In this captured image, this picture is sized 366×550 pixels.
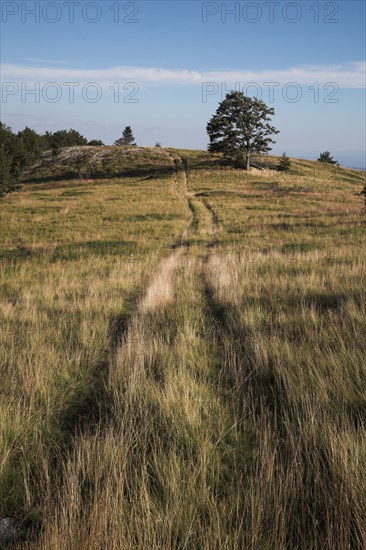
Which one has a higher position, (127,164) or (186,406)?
(127,164)

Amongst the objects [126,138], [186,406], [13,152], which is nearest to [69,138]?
[126,138]

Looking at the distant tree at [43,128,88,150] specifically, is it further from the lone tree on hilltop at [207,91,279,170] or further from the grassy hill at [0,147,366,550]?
the grassy hill at [0,147,366,550]

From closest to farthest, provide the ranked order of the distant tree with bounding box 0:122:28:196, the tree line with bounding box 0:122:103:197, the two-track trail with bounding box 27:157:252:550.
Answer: the two-track trail with bounding box 27:157:252:550 → the tree line with bounding box 0:122:103:197 → the distant tree with bounding box 0:122:28:196

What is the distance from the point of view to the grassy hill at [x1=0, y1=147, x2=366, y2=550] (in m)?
2.13

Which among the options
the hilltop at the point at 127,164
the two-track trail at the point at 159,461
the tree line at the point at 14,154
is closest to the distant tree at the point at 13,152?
the tree line at the point at 14,154

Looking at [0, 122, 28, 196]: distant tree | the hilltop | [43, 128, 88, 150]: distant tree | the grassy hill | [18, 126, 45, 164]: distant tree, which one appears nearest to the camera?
the grassy hill

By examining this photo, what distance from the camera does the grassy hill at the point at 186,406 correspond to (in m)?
2.13

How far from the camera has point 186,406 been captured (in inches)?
126

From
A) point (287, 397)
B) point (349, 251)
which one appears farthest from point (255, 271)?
point (287, 397)

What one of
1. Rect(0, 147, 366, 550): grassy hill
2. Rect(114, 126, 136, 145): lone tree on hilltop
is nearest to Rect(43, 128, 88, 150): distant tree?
Rect(114, 126, 136, 145): lone tree on hilltop

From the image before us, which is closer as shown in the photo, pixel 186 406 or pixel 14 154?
pixel 186 406

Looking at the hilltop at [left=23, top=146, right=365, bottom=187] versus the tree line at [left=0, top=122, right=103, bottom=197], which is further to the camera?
the hilltop at [left=23, top=146, right=365, bottom=187]

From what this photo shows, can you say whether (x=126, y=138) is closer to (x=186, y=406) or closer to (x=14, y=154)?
(x=14, y=154)

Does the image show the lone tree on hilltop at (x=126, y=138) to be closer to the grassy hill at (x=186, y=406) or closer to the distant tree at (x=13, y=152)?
the distant tree at (x=13, y=152)
